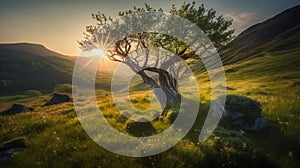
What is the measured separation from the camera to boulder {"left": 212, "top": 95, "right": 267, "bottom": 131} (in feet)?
30.6

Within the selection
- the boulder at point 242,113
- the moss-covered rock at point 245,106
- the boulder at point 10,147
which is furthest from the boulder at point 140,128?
the boulder at point 10,147

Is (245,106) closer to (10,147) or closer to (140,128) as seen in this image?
(140,128)

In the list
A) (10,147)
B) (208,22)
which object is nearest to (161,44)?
(208,22)

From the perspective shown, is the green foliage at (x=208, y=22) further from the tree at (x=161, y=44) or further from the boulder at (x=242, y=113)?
the boulder at (x=242, y=113)

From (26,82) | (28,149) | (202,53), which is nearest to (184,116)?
(28,149)

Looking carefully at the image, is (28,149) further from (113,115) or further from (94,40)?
(94,40)

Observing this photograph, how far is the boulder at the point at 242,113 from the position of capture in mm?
9336

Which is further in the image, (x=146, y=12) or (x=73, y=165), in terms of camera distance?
(x=146, y=12)

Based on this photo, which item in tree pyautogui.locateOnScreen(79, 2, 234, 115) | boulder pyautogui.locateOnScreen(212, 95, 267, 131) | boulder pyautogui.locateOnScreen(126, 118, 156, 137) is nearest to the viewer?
boulder pyautogui.locateOnScreen(126, 118, 156, 137)

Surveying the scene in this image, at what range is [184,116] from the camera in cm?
1120

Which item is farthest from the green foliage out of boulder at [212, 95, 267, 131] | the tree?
boulder at [212, 95, 267, 131]

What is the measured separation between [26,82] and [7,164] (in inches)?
8816

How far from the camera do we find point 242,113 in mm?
9875

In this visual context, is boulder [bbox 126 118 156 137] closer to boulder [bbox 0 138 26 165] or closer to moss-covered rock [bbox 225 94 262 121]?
moss-covered rock [bbox 225 94 262 121]
